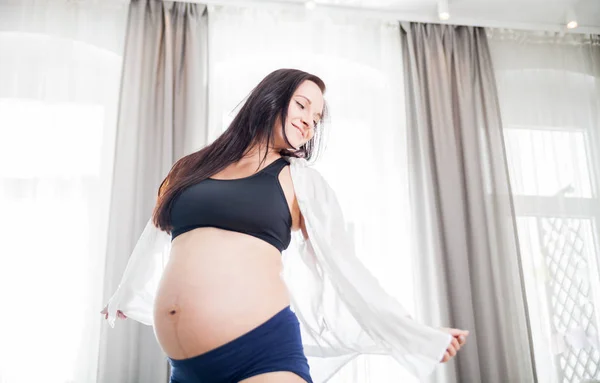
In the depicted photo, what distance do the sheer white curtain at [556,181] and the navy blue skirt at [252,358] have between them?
1843 millimetres

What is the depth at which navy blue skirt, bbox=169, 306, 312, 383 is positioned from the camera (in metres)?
0.98

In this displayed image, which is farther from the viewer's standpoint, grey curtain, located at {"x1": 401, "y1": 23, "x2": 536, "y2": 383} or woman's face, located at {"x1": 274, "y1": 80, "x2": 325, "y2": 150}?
grey curtain, located at {"x1": 401, "y1": 23, "x2": 536, "y2": 383}

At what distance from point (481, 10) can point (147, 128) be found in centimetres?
188

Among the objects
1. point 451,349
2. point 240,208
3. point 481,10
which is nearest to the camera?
point 451,349

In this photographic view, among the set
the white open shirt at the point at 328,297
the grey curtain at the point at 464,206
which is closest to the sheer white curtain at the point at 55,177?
the white open shirt at the point at 328,297

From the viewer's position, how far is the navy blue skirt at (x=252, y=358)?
975mm

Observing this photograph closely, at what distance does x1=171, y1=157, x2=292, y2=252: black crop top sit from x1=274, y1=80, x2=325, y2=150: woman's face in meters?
0.16

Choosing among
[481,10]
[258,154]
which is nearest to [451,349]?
[258,154]

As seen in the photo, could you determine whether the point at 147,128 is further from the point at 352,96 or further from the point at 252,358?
the point at 252,358

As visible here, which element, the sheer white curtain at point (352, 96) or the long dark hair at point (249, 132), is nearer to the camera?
the long dark hair at point (249, 132)

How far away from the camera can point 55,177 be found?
89.8 inches

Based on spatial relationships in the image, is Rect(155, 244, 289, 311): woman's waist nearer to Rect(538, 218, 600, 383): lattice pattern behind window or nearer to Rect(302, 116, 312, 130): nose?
Rect(302, 116, 312, 130): nose

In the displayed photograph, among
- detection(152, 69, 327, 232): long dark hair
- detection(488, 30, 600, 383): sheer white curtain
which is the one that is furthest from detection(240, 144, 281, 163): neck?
detection(488, 30, 600, 383): sheer white curtain

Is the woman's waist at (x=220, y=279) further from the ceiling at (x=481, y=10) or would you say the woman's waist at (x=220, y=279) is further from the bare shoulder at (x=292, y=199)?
the ceiling at (x=481, y=10)
